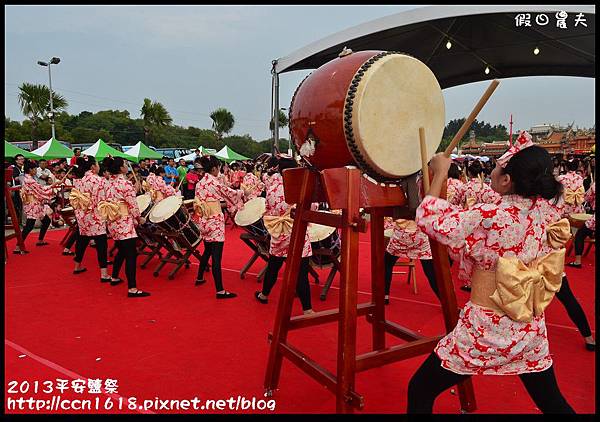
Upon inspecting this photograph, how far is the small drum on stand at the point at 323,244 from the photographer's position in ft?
13.5

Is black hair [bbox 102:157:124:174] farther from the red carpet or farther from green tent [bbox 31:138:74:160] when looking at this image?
green tent [bbox 31:138:74:160]

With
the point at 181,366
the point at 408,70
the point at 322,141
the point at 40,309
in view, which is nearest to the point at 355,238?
the point at 322,141

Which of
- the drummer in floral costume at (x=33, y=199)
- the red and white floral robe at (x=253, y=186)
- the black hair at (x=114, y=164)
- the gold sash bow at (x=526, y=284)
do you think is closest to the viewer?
the gold sash bow at (x=526, y=284)

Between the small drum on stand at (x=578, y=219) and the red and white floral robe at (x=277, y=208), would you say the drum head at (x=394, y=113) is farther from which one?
the small drum on stand at (x=578, y=219)

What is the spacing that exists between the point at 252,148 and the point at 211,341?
51.3m

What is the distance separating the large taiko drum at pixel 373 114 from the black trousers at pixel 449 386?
2.89 ft

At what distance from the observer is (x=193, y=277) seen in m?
5.12

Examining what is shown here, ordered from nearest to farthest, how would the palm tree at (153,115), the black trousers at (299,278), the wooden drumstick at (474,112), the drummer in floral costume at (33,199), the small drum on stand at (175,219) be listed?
the wooden drumstick at (474,112) < the black trousers at (299,278) < the small drum on stand at (175,219) < the drummer in floral costume at (33,199) < the palm tree at (153,115)

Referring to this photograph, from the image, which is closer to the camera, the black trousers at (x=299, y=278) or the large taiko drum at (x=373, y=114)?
the large taiko drum at (x=373, y=114)

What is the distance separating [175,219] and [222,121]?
40.6m

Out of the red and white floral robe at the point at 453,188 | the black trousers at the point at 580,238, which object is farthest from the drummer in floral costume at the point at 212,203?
the black trousers at the point at 580,238

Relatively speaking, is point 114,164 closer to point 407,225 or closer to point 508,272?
point 407,225

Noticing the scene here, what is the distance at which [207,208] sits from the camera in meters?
4.49
